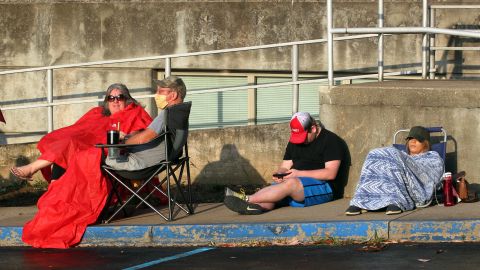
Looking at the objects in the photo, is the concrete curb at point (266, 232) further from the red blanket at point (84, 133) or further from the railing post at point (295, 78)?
the railing post at point (295, 78)

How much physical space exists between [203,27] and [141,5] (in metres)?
0.78

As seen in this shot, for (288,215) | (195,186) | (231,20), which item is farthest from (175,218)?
(231,20)

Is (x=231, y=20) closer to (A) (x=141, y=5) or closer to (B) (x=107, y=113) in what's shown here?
(A) (x=141, y=5)

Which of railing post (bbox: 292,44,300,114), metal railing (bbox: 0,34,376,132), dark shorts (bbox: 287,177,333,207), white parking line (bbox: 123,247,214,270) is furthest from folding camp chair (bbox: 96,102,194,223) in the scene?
railing post (bbox: 292,44,300,114)

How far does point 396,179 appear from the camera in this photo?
10.1 metres

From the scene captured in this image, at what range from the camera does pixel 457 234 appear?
934cm

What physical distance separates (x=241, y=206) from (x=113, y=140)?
4.04 feet

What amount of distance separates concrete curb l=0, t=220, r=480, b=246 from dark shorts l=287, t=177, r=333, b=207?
0.97 m

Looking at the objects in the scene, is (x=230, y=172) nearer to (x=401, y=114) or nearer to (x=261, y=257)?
(x=401, y=114)

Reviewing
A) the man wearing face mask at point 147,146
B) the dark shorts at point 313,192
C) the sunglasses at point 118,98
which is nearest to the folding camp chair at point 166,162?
the man wearing face mask at point 147,146

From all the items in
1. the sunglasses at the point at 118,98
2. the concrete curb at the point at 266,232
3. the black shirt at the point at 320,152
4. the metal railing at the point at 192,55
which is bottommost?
the concrete curb at the point at 266,232

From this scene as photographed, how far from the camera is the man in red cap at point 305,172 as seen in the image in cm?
1053

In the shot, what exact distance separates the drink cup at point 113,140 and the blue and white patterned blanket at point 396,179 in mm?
2052

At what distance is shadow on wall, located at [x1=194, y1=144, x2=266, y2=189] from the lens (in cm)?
1287
